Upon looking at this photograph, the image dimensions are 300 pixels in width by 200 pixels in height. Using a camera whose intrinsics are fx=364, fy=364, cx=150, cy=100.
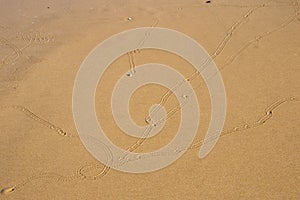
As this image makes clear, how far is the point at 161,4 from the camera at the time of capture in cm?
682

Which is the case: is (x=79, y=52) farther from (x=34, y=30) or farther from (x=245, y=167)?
(x=245, y=167)

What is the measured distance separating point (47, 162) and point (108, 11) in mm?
3710

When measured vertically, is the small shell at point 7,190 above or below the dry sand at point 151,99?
below

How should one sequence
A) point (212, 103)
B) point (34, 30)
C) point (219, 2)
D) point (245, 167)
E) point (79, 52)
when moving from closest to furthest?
point (245, 167) < point (212, 103) < point (79, 52) < point (34, 30) < point (219, 2)

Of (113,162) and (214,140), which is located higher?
(214,140)

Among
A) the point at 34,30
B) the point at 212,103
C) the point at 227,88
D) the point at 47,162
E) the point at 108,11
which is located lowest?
the point at 47,162

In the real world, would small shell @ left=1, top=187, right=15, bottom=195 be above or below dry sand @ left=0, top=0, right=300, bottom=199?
below

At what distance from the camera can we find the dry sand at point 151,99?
11.7ft

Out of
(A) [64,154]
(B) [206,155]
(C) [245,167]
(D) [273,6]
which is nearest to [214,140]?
(B) [206,155]

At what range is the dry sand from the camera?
3555 mm

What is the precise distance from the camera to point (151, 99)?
4.61 metres

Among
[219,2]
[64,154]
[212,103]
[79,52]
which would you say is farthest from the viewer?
[219,2]

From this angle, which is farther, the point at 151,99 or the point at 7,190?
the point at 151,99

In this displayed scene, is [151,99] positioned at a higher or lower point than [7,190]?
higher
